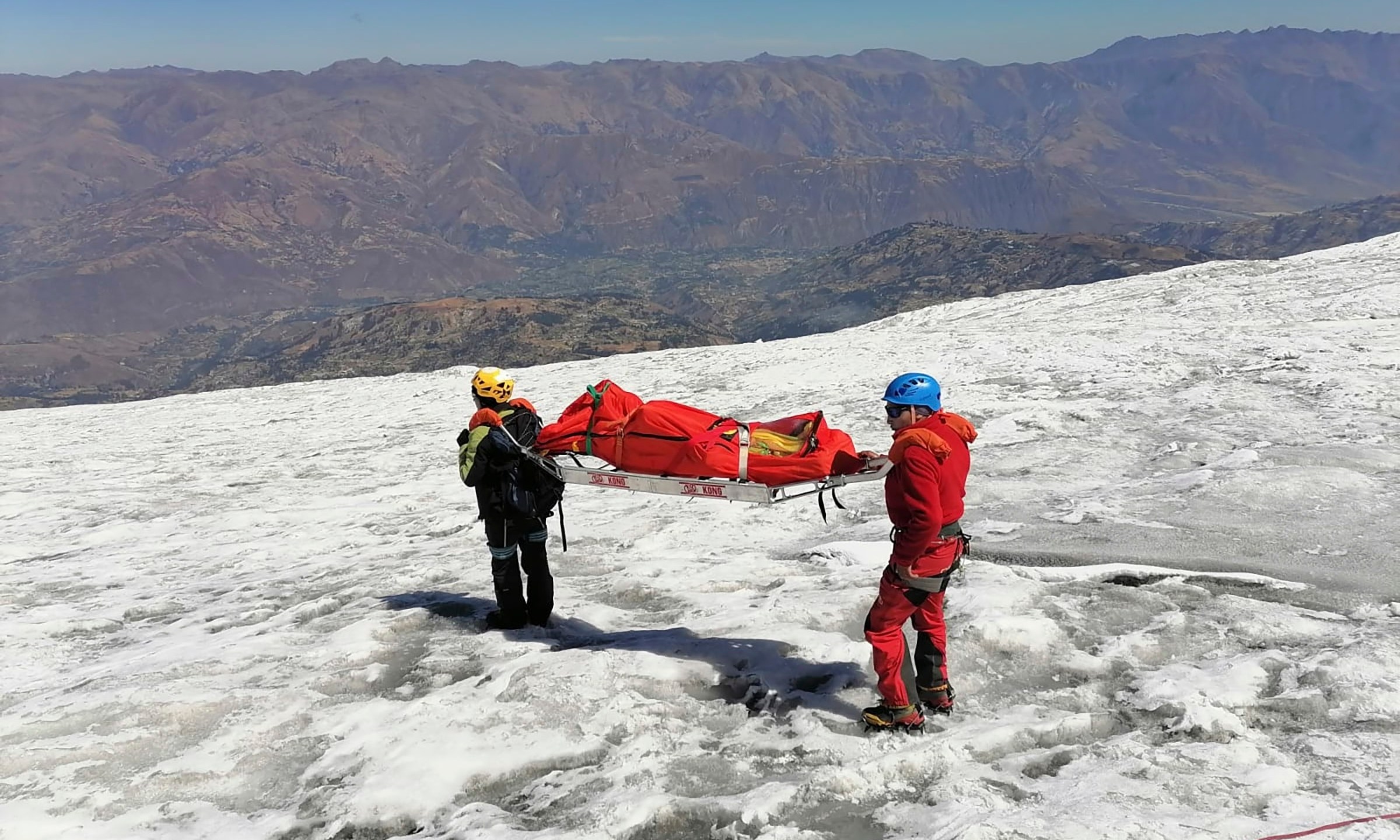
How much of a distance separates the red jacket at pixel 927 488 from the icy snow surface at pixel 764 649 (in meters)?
1.26

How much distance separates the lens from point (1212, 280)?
89.0ft

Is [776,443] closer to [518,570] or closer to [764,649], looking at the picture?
[764,649]

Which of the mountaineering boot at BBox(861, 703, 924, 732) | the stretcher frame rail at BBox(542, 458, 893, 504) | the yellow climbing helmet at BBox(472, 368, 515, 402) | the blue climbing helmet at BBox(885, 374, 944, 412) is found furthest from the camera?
the yellow climbing helmet at BBox(472, 368, 515, 402)

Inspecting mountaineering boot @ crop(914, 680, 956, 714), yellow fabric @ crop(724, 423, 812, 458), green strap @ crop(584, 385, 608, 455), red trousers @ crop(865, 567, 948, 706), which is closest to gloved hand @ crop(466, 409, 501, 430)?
green strap @ crop(584, 385, 608, 455)

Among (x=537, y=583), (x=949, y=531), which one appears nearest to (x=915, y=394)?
(x=949, y=531)

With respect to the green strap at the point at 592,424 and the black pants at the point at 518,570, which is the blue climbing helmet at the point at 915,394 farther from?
the black pants at the point at 518,570

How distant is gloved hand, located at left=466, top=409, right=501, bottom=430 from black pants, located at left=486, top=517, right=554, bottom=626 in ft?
3.23

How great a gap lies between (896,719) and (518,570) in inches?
168

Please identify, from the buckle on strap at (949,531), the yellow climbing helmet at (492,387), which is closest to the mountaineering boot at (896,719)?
the buckle on strap at (949,531)

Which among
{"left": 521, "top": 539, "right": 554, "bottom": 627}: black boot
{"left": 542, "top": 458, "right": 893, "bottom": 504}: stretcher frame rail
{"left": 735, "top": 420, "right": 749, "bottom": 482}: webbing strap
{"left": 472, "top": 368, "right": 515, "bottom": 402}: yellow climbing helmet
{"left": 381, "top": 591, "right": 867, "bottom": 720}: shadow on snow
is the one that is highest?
{"left": 472, "top": 368, "right": 515, "bottom": 402}: yellow climbing helmet

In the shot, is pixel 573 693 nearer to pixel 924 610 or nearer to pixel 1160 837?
pixel 924 610

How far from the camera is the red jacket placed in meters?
6.03

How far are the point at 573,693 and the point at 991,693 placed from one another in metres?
3.29

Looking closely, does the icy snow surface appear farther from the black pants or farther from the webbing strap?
the webbing strap
